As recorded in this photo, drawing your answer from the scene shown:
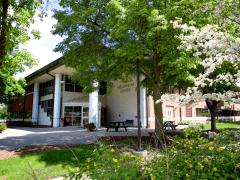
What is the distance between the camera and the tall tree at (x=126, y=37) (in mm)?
7227

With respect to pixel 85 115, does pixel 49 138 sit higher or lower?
lower

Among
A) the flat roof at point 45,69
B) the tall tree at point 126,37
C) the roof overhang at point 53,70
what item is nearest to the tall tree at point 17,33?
the tall tree at point 126,37

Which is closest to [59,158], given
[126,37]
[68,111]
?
[126,37]

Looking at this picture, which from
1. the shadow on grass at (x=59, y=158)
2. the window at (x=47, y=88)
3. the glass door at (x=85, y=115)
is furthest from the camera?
the window at (x=47, y=88)

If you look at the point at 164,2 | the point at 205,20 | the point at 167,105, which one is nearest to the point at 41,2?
the point at 164,2

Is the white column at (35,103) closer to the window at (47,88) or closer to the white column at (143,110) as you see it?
the window at (47,88)

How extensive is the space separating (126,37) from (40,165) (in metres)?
6.53

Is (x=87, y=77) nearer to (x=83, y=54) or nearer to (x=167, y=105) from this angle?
(x=83, y=54)

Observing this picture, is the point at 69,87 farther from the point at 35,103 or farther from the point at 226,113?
the point at 226,113

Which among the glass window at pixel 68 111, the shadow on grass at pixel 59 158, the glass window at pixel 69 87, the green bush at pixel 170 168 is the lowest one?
the shadow on grass at pixel 59 158

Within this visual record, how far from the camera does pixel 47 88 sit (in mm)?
26969

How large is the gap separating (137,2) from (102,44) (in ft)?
12.9

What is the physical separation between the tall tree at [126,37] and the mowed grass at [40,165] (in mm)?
4516

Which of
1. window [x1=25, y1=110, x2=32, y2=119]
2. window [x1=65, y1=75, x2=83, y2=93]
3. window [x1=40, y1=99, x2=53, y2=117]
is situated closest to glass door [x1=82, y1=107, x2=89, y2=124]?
window [x1=65, y1=75, x2=83, y2=93]
